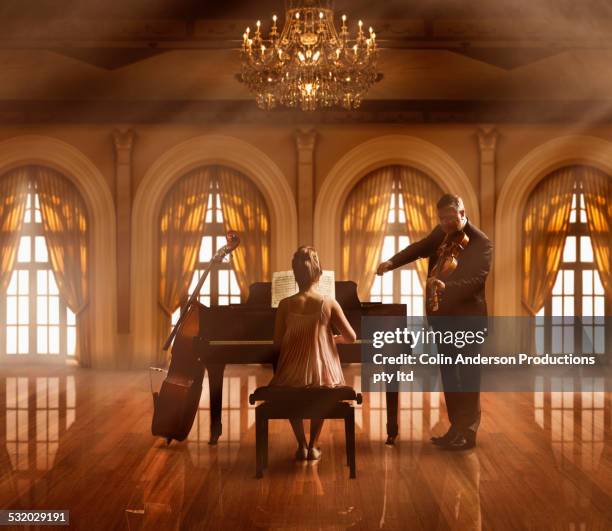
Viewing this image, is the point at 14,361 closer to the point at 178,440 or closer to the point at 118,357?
the point at 118,357

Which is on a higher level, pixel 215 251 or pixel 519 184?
pixel 519 184

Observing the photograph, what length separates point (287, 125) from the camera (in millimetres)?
10625

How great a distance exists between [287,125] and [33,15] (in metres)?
3.44

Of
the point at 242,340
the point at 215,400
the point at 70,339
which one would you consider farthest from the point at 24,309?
the point at 242,340

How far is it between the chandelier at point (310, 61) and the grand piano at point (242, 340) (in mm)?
2011

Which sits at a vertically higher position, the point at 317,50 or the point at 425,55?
the point at 425,55

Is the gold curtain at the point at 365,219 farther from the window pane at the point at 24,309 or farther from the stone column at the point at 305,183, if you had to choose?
the window pane at the point at 24,309

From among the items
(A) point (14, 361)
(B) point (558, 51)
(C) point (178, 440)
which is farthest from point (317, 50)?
(A) point (14, 361)

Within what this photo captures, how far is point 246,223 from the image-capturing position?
10789 millimetres

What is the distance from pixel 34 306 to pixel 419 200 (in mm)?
5548

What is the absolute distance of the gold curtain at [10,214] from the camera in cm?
1077

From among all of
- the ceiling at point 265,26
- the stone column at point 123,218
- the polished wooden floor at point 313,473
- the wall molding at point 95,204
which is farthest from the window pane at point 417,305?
the wall molding at point 95,204

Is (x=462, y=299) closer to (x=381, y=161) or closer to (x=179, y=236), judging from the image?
(x=381, y=161)

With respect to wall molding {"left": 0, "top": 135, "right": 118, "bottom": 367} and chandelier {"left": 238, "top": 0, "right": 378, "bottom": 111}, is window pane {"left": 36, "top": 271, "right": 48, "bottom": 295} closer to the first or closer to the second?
wall molding {"left": 0, "top": 135, "right": 118, "bottom": 367}
